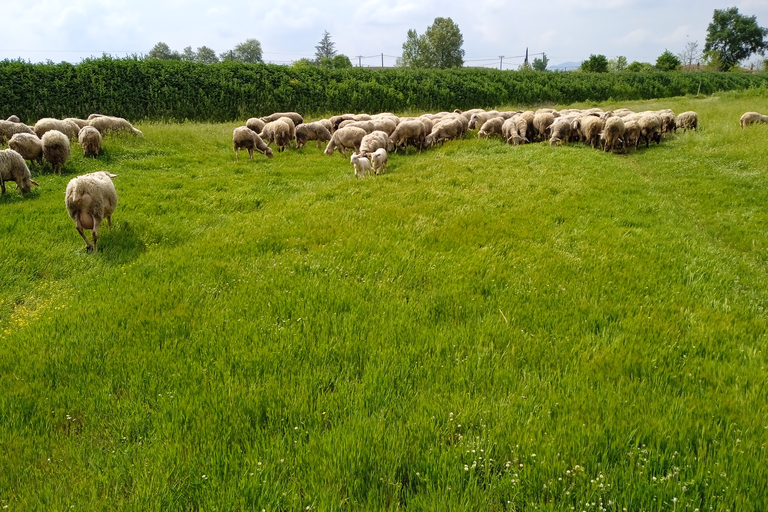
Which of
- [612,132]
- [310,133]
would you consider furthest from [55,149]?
[612,132]

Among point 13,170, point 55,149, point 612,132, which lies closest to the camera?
point 13,170

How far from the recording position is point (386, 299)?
5.24 m

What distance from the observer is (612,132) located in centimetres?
1562

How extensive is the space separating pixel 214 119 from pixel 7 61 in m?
10.7

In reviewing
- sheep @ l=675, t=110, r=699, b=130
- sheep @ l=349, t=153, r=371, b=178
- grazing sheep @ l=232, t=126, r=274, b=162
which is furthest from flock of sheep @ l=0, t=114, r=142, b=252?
sheep @ l=675, t=110, r=699, b=130

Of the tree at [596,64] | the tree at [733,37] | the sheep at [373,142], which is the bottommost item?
the sheep at [373,142]

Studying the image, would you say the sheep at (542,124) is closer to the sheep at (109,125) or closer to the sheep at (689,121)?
the sheep at (689,121)

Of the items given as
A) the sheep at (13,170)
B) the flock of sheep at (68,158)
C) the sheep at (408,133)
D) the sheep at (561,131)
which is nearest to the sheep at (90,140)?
the flock of sheep at (68,158)

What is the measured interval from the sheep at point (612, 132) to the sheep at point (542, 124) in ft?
10.1

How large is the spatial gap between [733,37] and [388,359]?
109487mm

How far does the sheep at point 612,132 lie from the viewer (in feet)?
50.8

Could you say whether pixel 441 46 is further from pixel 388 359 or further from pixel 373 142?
pixel 388 359

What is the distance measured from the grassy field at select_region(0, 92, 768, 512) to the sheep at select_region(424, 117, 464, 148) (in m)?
9.11

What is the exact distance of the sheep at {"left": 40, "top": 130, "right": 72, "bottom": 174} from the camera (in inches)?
469
